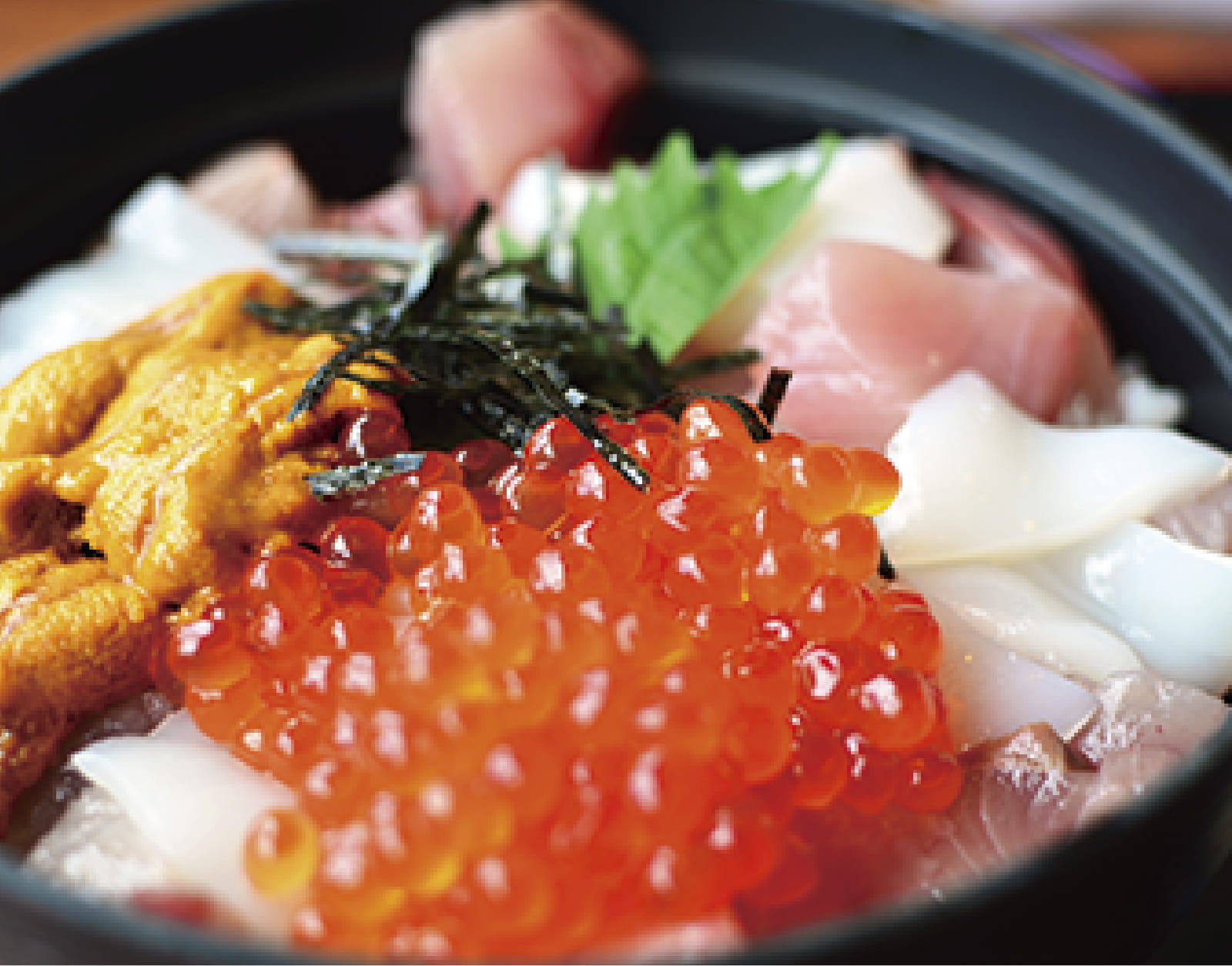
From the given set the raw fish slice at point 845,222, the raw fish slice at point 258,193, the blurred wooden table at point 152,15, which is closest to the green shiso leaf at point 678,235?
the raw fish slice at point 845,222

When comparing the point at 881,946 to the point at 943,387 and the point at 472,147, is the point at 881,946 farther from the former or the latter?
the point at 472,147

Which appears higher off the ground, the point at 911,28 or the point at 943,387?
the point at 911,28

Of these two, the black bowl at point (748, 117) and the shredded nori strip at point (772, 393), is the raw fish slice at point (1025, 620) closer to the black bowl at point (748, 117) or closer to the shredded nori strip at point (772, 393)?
the shredded nori strip at point (772, 393)

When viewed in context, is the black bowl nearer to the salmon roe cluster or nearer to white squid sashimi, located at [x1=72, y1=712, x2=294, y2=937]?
the salmon roe cluster

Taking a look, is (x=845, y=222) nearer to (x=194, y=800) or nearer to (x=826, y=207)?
(x=826, y=207)

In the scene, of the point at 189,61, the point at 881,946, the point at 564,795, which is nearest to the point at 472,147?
the point at 189,61

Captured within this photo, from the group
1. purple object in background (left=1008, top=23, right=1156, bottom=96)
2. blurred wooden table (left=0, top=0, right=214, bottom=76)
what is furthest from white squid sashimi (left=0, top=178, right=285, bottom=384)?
purple object in background (left=1008, top=23, right=1156, bottom=96)

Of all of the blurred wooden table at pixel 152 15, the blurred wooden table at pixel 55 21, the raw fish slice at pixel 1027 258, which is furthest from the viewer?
the blurred wooden table at pixel 55 21
